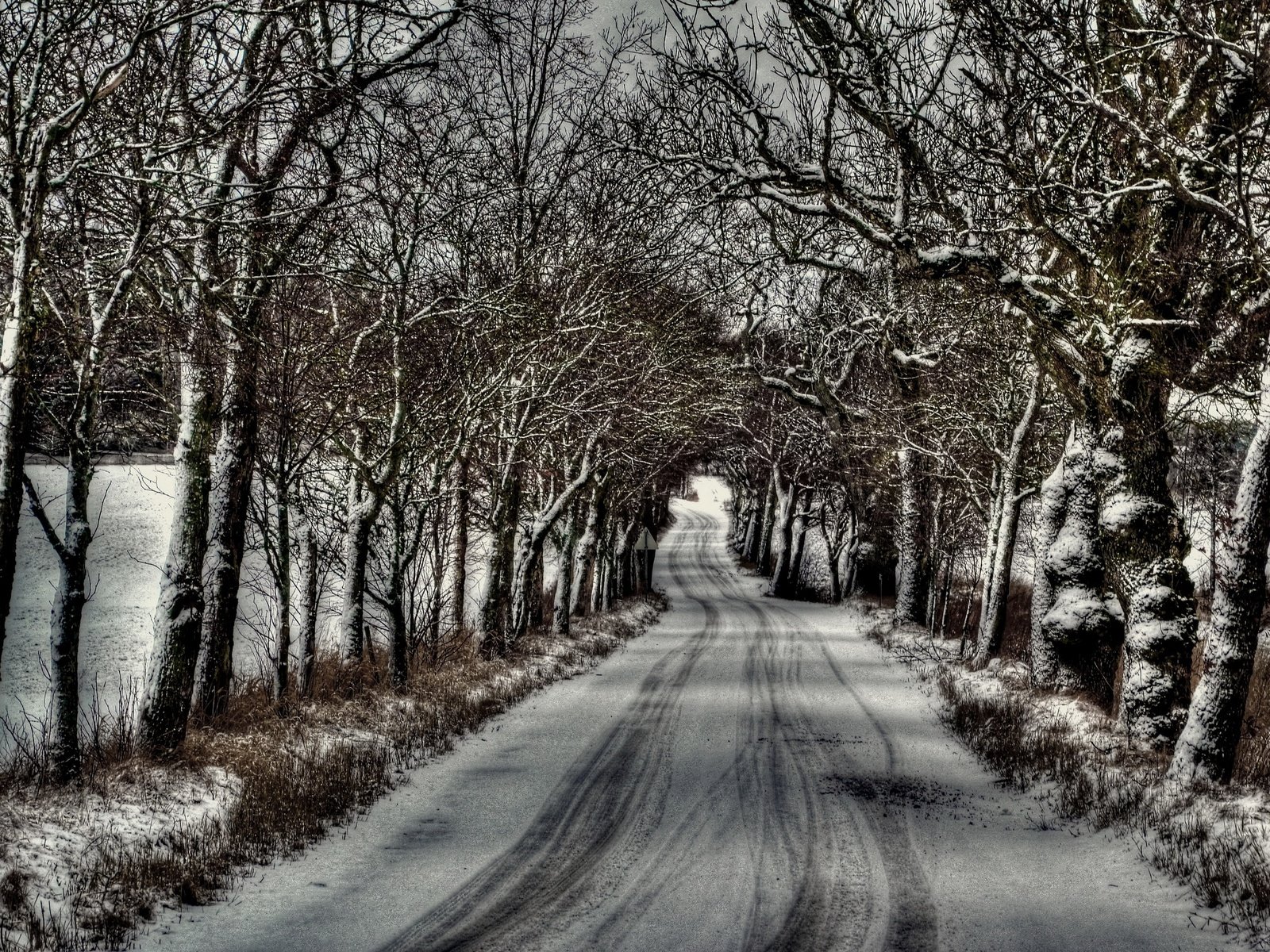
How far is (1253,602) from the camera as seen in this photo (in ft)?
25.1

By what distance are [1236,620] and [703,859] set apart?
514cm

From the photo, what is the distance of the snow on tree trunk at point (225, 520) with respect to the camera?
9117 mm

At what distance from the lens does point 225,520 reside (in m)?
9.36

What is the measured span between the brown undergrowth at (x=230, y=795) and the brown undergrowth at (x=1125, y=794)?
20.5 ft

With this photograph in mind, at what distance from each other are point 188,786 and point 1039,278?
979cm

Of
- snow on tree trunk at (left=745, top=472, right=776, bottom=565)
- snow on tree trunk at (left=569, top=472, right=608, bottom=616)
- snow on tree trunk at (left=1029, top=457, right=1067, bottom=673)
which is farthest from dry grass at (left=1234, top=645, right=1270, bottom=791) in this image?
snow on tree trunk at (left=745, top=472, right=776, bottom=565)

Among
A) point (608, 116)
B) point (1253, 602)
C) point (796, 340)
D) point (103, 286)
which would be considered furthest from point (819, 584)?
point (103, 286)

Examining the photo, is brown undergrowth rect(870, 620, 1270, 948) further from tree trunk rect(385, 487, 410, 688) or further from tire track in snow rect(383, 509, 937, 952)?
tree trunk rect(385, 487, 410, 688)

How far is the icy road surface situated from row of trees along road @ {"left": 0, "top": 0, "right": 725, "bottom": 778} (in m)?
2.79

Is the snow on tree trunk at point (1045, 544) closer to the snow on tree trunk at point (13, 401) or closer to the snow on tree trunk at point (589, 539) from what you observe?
the snow on tree trunk at point (589, 539)

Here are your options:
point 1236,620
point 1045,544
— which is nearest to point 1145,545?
point 1236,620

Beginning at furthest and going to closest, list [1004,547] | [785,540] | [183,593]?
[785,540]
[1004,547]
[183,593]

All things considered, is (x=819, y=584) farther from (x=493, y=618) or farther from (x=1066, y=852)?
(x=1066, y=852)

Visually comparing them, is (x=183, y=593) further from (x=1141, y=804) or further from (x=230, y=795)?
(x=1141, y=804)
